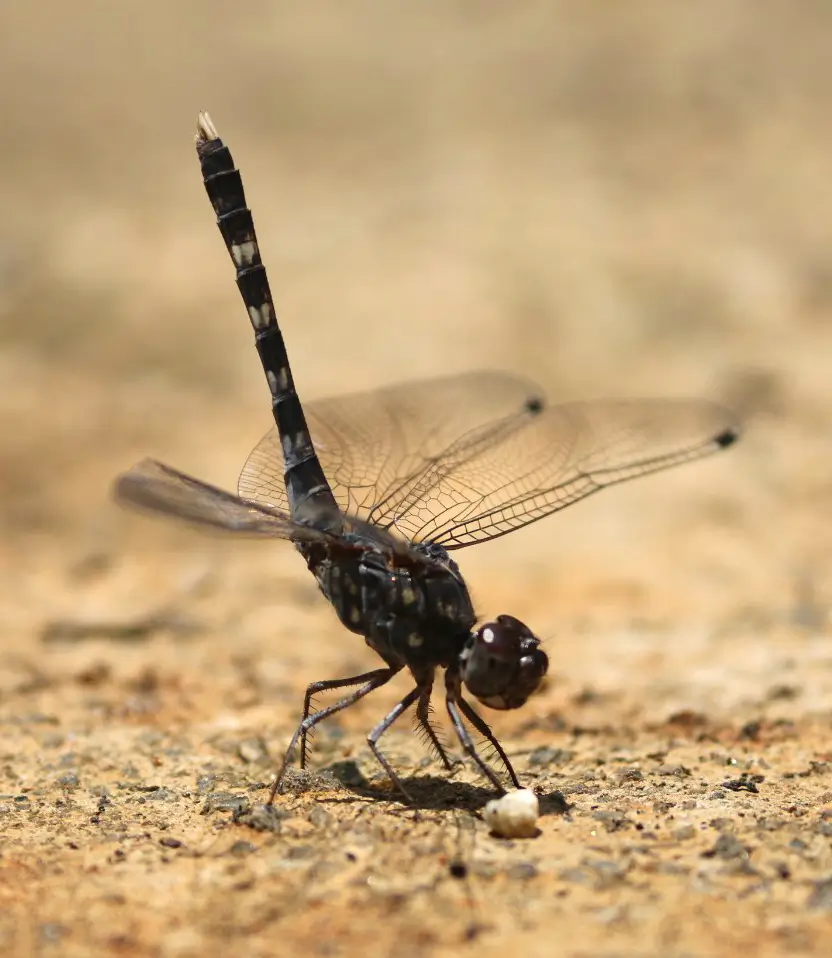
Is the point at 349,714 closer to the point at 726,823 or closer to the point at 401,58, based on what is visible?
the point at 726,823

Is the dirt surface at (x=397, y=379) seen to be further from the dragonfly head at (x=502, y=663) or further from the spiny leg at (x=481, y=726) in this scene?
the dragonfly head at (x=502, y=663)

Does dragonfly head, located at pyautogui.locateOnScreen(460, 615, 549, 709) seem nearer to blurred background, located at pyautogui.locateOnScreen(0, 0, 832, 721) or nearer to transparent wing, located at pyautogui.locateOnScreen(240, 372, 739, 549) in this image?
transparent wing, located at pyautogui.locateOnScreen(240, 372, 739, 549)

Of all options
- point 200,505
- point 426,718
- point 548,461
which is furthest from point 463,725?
point 548,461

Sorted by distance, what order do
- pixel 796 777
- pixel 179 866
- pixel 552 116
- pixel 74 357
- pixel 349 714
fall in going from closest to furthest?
1. pixel 179 866
2. pixel 796 777
3. pixel 349 714
4. pixel 74 357
5. pixel 552 116

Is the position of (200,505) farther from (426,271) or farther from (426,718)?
(426,271)

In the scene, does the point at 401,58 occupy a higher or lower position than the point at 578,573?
higher

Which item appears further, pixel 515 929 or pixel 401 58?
pixel 401 58

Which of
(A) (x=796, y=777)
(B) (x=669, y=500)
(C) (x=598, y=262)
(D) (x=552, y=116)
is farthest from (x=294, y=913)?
(D) (x=552, y=116)
